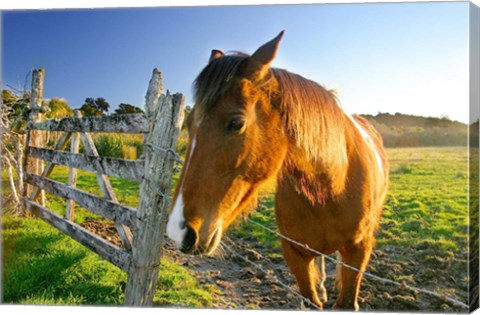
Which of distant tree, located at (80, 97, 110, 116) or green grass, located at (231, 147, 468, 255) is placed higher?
distant tree, located at (80, 97, 110, 116)

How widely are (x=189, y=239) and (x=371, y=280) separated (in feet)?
7.04

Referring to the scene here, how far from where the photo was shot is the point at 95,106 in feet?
10.5

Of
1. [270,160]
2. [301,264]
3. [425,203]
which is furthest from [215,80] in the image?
[425,203]

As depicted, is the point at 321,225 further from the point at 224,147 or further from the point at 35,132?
the point at 35,132

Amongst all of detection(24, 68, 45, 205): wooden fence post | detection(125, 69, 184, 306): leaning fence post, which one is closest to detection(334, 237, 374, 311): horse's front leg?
detection(125, 69, 184, 306): leaning fence post

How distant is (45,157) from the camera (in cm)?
394

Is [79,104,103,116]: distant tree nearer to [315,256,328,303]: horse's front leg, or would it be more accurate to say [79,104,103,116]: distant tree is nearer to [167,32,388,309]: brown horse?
[167,32,388,309]: brown horse

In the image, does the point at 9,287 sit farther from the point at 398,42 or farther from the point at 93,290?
the point at 398,42

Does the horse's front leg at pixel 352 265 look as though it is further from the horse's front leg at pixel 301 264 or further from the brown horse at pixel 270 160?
the horse's front leg at pixel 301 264

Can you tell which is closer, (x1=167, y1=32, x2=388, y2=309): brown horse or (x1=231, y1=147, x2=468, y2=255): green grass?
(x1=167, y1=32, x2=388, y2=309): brown horse

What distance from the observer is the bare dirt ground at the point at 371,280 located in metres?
2.55

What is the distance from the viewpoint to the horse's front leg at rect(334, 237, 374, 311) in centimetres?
218

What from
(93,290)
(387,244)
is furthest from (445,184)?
(93,290)

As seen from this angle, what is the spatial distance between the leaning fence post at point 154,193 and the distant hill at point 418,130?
157cm
